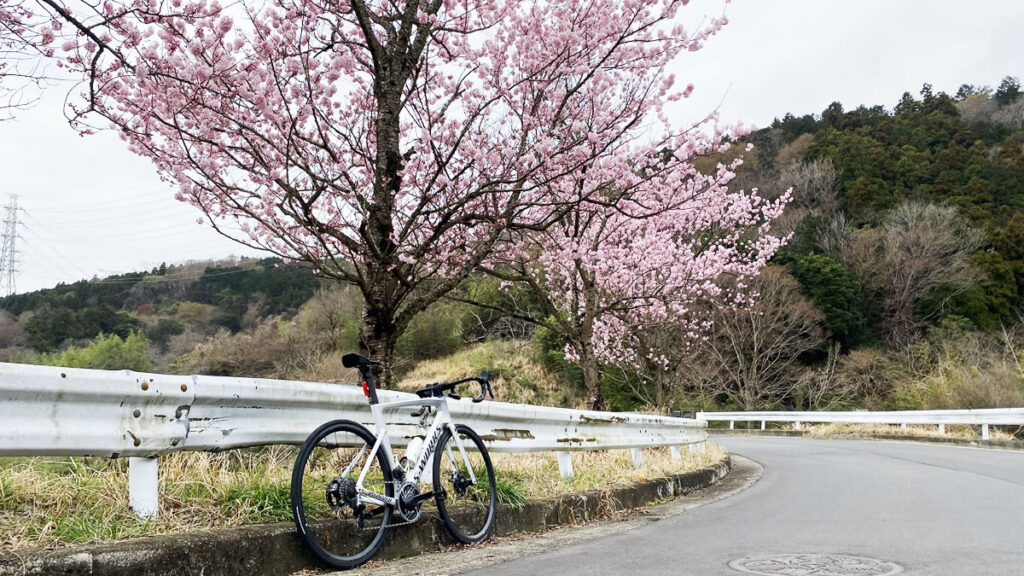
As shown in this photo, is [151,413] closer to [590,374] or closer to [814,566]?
[814,566]

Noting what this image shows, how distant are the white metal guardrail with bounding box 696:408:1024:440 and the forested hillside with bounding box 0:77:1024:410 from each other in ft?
5.73

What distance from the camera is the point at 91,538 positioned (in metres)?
3.11

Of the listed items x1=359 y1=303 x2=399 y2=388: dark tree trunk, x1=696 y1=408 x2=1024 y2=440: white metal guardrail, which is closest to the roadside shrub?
x1=696 y1=408 x2=1024 y2=440: white metal guardrail

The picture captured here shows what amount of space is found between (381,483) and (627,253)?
9878 mm

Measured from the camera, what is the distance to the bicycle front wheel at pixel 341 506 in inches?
147

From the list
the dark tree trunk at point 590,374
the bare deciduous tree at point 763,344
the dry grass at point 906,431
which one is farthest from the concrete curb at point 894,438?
the dark tree trunk at point 590,374

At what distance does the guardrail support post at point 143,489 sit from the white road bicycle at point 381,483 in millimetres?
623

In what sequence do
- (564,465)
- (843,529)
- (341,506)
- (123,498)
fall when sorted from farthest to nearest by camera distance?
(564,465) < (843,529) < (341,506) < (123,498)

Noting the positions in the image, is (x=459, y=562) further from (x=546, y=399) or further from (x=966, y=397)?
(x=546, y=399)

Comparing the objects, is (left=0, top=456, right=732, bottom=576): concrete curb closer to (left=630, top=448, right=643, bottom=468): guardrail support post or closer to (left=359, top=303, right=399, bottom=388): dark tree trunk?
(left=359, top=303, right=399, bottom=388): dark tree trunk

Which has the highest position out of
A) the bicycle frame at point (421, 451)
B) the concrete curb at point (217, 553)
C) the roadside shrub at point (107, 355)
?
the roadside shrub at point (107, 355)

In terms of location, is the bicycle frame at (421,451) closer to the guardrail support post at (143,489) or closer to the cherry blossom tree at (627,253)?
the guardrail support post at (143,489)

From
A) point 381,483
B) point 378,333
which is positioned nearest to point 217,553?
point 381,483

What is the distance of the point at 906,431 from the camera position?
19719 millimetres
